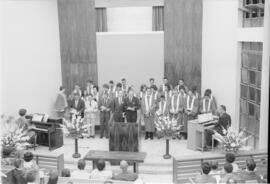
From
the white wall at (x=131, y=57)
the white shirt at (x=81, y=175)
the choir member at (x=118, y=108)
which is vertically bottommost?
the white shirt at (x=81, y=175)

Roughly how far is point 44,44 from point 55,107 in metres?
1.72

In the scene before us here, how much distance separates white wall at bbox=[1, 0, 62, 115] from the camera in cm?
942

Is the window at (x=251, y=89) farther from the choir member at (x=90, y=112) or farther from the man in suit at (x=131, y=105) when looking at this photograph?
the choir member at (x=90, y=112)

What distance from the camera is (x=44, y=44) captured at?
11023mm

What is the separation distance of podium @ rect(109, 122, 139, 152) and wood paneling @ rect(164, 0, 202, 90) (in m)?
3.81

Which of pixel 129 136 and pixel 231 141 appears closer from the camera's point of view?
pixel 231 141

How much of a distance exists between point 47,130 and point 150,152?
240 centimetres

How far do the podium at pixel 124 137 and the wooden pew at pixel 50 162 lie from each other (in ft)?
4.02

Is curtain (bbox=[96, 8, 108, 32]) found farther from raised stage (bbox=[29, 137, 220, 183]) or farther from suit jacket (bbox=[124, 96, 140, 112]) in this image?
raised stage (bbox=[29, 137, 220, 183])

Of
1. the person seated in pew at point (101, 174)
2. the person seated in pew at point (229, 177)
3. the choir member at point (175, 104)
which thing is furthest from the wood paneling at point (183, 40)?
the person seated in pew at point (229, 177)

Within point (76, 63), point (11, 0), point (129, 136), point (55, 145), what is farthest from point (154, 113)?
point (11, 0)

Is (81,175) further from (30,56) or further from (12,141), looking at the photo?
(30,56)

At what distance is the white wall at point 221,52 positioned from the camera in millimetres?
9305

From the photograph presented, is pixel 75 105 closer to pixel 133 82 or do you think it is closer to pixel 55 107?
pixel 55 107
